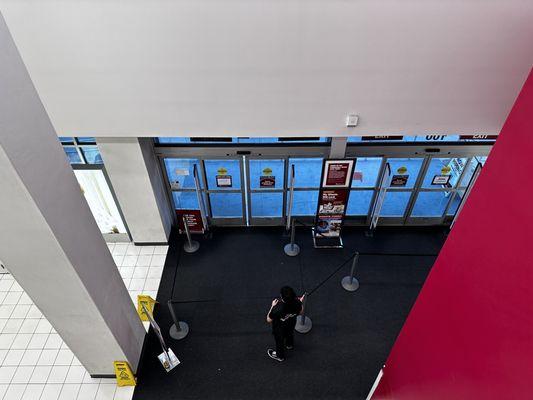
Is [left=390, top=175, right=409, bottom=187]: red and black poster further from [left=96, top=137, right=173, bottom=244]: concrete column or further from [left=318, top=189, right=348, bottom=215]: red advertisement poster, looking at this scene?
[left=96, top=137, right=173, bottom=244]: concrete column

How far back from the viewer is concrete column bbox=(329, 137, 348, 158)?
5.85 metres

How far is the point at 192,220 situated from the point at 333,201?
2627mm

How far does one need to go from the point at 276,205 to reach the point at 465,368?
219 inches

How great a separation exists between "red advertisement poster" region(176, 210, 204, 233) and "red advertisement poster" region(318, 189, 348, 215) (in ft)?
7.35

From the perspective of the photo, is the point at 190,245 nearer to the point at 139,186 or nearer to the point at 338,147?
the point at 139,186

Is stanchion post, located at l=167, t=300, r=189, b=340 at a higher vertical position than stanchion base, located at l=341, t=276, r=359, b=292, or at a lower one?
lower

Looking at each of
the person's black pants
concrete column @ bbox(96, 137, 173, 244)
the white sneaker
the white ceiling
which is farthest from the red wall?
concrete column @ bbox(96, 137, 173, 244)

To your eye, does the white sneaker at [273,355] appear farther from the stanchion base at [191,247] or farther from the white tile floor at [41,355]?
the stanchion base at [191,247]

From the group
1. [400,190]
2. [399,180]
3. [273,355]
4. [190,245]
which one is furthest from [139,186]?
[400,190]

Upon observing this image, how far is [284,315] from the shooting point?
466cm

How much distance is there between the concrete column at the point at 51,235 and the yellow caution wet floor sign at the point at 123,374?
129 mm

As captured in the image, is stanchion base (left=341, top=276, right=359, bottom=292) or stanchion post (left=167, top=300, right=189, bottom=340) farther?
stanchion base (left=341, top=276, right=359, bottom=292)

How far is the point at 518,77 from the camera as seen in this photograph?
14.4 feet

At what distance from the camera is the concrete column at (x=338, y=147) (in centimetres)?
585
